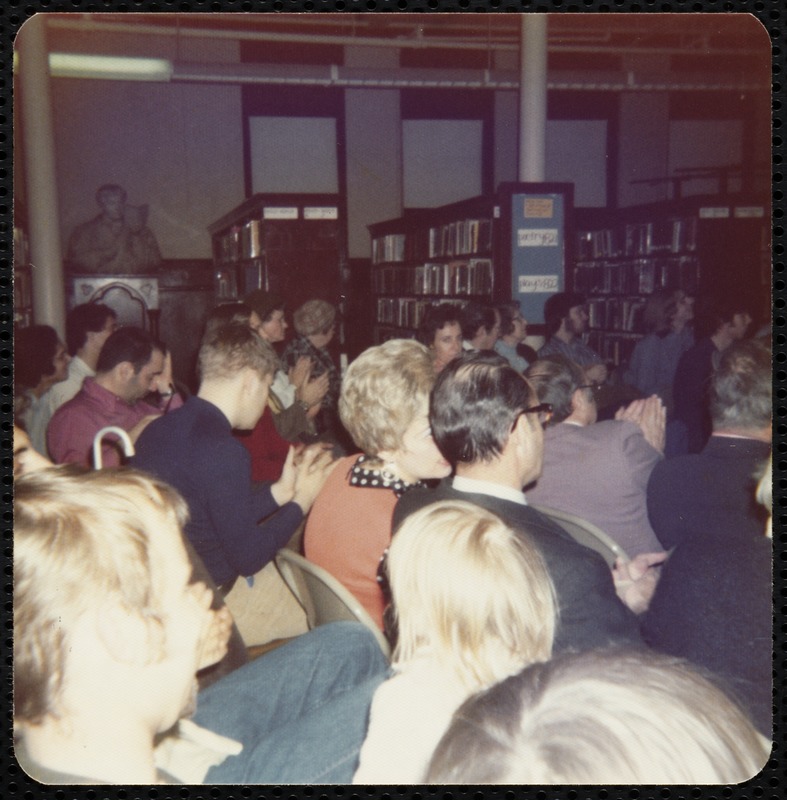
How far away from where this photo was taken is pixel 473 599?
1.03m

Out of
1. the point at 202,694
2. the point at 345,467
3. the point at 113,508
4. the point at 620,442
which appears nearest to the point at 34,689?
the point at 113,508

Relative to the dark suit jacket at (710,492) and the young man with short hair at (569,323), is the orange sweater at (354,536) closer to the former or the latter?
the dark suit jacket at (710,492)

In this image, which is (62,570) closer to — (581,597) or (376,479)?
(581,597)

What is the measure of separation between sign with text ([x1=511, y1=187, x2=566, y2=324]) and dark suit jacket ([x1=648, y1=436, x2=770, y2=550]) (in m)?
3.87

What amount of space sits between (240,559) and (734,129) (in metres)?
9.66

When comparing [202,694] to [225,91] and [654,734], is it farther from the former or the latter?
[225,91]

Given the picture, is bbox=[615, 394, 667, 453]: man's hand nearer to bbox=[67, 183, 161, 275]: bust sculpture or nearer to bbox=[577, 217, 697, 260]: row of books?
bbox=[577, 217, 697, 260]: row of books

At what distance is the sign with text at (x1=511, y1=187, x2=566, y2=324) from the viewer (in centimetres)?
569

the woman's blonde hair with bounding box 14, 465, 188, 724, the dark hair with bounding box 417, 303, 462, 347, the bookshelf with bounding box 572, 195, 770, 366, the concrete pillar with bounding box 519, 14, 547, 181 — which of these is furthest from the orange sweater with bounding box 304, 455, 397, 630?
the concrete pillar with bounding box 519, 14, 547, 181

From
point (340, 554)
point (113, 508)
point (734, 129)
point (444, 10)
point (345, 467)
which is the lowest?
point (340, 554)

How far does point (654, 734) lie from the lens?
0.60 metres

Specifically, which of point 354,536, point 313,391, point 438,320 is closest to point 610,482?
point 354,536

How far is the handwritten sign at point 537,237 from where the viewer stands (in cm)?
570

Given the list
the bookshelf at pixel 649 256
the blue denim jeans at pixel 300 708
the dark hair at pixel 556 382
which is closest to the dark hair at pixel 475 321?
the bookshelf at pixel 649 256
